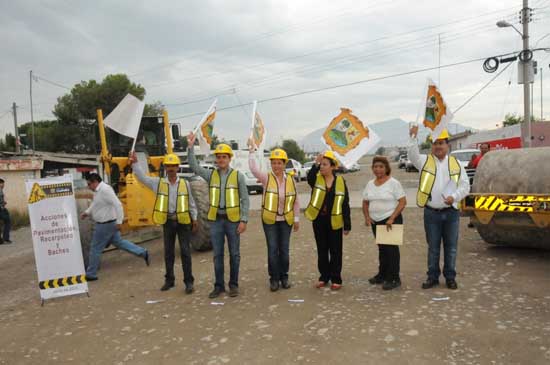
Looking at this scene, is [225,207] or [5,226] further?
[5,226]

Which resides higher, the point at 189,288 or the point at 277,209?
the point at 277,209

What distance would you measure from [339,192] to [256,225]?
5.83 m

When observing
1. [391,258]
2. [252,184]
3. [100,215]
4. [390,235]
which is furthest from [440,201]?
[252,184]

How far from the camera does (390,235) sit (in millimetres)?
5234

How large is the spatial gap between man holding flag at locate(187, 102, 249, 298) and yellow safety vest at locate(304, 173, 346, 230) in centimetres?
79

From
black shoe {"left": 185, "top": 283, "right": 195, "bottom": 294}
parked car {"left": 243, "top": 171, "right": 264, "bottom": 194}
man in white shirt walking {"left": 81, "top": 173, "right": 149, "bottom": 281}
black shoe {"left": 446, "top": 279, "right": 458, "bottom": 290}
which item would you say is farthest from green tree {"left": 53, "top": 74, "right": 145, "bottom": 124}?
black shoe {"left": 446, "top": 279, "right": 458, "bottom": 290}

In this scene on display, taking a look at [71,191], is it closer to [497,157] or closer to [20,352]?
[20,352]

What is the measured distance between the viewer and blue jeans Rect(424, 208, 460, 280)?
17.1 ft

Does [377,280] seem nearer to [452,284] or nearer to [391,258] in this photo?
[391,258]

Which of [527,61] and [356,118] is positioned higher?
[527,61]

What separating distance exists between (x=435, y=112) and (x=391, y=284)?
80.8 inches

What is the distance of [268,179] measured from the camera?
216 inches

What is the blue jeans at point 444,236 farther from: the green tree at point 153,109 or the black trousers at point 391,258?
the green tree at point 153,109

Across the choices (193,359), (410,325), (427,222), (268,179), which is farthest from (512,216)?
(193,359)
